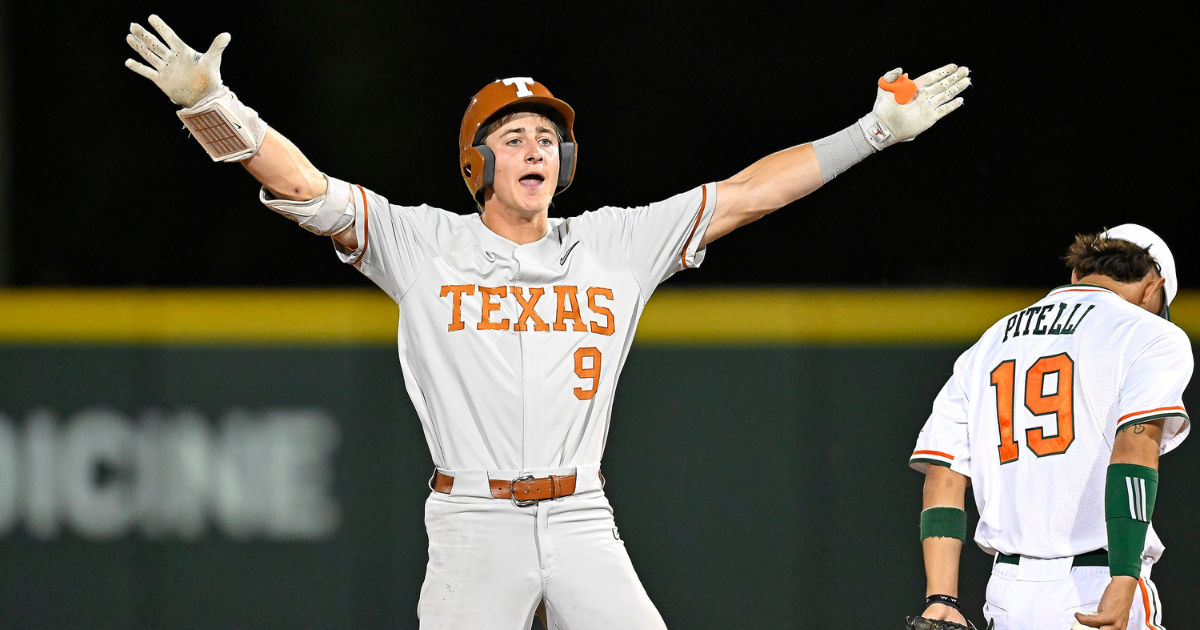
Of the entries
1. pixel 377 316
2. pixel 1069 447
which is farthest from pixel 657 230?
pixel 377 316

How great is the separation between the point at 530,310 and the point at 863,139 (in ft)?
3.42

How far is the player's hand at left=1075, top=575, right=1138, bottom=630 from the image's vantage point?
2.87m

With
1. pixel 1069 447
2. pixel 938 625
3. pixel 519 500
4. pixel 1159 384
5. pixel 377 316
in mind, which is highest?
pixel 377 316

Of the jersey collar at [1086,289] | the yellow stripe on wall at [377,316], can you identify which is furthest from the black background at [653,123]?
the jersey collar at [1086,289]

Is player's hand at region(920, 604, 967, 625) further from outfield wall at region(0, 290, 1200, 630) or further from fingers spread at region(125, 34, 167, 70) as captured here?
fingers spread at region(125, 34, 167, 70)

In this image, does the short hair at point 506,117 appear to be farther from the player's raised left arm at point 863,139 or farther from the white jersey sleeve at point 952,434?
the white jersey sleeve at point 952,434

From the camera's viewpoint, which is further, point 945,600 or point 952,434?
point 952,434

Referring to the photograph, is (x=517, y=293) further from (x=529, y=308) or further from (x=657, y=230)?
(x=657, y=230)

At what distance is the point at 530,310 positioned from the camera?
10.6 ft

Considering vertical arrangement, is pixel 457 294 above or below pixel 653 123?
below

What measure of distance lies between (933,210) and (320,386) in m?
3.94

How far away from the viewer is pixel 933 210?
24.4 ft

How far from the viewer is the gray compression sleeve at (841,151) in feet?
11.2

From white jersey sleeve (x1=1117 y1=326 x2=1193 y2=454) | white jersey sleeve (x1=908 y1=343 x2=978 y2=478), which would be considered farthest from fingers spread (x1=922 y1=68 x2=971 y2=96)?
white jersey sleeve (x1=1117 y1=326 x2=1193 y2=454)
